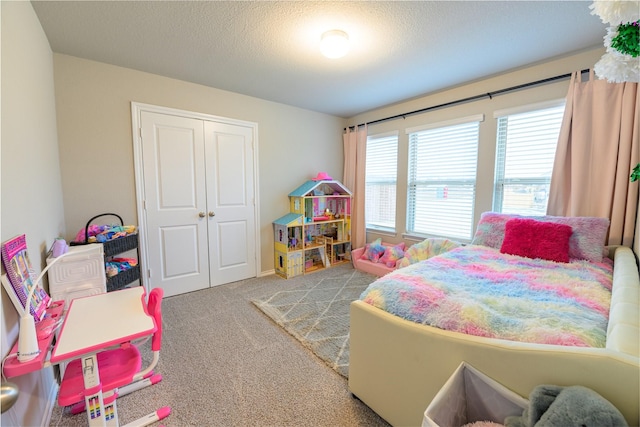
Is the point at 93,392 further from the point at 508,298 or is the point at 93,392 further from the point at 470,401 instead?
the point at 508,298

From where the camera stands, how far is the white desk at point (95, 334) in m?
1.06

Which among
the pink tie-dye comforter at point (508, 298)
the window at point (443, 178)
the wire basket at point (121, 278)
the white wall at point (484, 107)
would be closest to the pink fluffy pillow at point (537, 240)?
the pink tie-dye comforter at point (508, 298)

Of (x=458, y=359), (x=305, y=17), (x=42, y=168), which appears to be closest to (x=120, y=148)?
(x=42, y=168)

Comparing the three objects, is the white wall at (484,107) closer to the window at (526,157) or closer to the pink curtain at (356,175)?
the window at (526,157)

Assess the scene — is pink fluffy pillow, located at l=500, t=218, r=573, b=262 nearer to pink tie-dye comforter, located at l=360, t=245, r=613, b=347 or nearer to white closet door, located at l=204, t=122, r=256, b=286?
pink tie-dye comforter, located at l=360, t=245, r=613, b=347

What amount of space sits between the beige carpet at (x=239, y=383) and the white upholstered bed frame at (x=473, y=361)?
0.23m

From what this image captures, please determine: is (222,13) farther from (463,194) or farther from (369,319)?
(463,194)

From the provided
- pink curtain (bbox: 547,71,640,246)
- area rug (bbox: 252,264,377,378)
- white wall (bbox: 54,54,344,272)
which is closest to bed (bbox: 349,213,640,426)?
area rug (bbox: 252,264,377,378)

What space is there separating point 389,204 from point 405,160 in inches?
27.2

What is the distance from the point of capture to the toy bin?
0.88 meters

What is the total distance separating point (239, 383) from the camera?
1.63 meters

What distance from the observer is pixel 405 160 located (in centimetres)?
363

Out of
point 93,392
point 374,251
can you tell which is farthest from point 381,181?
point 93,392

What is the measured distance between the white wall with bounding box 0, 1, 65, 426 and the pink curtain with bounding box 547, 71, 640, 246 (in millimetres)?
3770
